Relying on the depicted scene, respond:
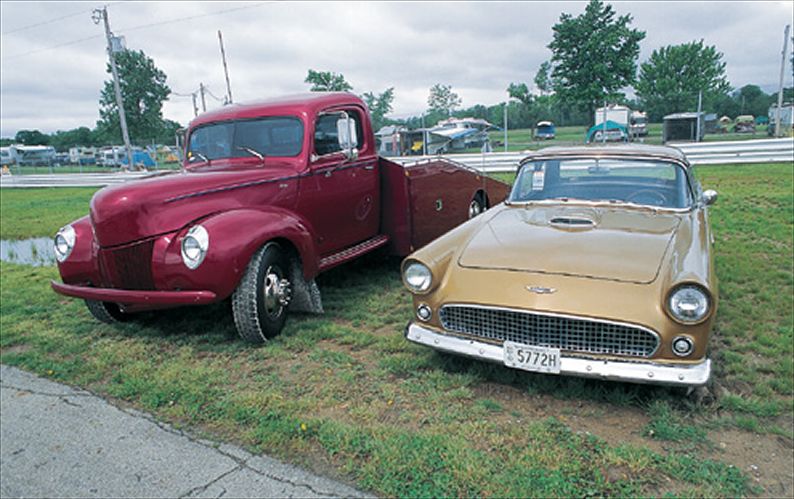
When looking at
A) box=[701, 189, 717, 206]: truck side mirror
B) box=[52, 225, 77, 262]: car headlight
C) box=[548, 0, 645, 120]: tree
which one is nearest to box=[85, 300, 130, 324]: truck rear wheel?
box=[52, 225, 77, 262]: car headlight

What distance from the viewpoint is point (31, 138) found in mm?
74312

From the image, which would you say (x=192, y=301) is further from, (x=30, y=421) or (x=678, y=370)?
(x=678, y=370)

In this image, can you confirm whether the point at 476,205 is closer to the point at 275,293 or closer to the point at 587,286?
the point at 275,293

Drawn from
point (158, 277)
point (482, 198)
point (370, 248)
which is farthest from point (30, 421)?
point (482, 198)

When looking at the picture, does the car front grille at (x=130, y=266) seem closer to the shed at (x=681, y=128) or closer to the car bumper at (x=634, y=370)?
the car bumper at (x=634, y=370)

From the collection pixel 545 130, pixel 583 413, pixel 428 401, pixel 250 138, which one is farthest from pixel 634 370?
pixel 545 130

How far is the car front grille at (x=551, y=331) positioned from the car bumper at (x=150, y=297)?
180 centimetres

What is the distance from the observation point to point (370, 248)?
18.8ft

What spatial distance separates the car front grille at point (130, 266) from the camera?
4.02 meters

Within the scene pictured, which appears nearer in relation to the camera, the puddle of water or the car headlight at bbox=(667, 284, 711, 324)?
the car headlight at bbox=(667, 284, 711, 324)

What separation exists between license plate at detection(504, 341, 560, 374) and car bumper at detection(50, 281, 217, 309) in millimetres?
2183

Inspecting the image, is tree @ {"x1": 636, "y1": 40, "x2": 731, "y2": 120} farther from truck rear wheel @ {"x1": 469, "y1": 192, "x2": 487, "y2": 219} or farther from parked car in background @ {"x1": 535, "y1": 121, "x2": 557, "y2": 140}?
truck rear wheel @ {"x1": 469, "y1": 192, "x2": 487, "y2": 219}

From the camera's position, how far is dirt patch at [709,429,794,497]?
2431mm

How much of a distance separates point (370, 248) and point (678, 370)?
11.4ft
